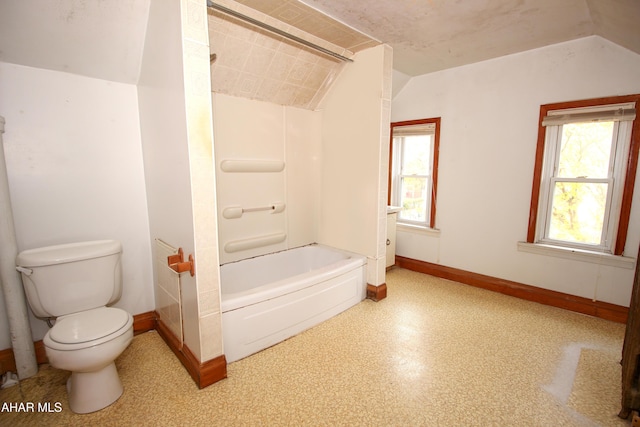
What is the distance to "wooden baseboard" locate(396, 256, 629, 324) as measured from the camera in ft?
7.71

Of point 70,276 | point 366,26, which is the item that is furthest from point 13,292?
point 366,26

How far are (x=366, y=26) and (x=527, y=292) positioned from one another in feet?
9.05

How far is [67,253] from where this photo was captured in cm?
168

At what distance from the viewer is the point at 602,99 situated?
2266 mm

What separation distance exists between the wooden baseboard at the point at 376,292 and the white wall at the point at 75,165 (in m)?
1.86

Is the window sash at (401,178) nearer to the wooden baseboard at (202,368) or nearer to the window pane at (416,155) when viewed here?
the window pane at (416,155)

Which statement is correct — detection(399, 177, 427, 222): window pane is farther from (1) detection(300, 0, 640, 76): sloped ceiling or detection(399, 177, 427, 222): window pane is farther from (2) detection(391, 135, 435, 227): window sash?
(1) detection(300, 0, 640, 76): sloped ceiling

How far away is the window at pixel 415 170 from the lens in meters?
3.33

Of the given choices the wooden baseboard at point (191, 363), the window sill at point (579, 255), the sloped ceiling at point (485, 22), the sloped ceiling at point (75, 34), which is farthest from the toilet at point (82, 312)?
the window sill at point (579, 255)

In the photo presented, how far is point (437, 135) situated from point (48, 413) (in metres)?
3.76

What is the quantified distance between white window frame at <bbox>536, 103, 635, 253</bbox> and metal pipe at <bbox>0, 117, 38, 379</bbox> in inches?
153

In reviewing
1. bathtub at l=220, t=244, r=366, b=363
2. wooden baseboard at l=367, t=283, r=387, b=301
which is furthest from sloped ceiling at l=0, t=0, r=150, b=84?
wooden baseboard at l=367, t=283, r=387, b=301

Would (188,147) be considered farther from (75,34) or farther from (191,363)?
(191,363)

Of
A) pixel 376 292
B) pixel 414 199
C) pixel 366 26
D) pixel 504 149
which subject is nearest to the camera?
pixel 366 26
